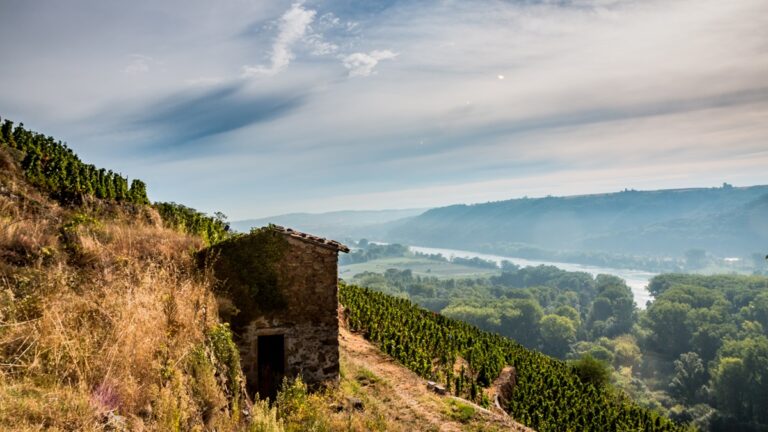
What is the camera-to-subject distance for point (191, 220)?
21.3 m

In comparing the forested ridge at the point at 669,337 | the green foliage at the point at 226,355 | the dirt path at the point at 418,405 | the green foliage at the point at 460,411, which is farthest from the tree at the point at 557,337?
the green foliage at the point at 226,355

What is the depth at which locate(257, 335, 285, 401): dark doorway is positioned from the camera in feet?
37.7

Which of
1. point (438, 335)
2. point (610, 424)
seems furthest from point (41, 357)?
point (610, 424)

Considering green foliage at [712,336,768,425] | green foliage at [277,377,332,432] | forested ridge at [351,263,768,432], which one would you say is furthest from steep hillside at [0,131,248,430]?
green foliage at [712,336,768,425]

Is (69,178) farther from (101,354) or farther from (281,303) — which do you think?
(101,354)

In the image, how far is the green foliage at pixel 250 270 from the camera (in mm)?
11297

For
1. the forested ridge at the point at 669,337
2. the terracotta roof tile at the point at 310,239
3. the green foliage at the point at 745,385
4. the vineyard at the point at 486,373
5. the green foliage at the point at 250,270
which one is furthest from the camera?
the forested ridge at the point at 669,337

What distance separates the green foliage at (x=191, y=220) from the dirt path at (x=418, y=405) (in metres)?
8.68

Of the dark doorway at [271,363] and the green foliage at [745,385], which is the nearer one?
the dark doorway at [271,363]

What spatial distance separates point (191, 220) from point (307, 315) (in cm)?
1274

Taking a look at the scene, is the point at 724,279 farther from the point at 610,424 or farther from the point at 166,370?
the point at 166,370

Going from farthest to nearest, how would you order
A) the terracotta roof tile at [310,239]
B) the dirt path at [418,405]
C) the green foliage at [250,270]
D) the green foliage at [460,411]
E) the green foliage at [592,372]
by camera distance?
the green foliage at [592,372] < the green foliage at [460,411] < the terracotta roof tile at [310,239] < the dirt path at [418,405] < the green foliage at [250,270]

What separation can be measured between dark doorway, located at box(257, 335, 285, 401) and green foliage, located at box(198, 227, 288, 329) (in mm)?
926

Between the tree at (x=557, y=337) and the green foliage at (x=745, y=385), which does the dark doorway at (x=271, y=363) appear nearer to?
the green foliage at (x=745, y=385)
